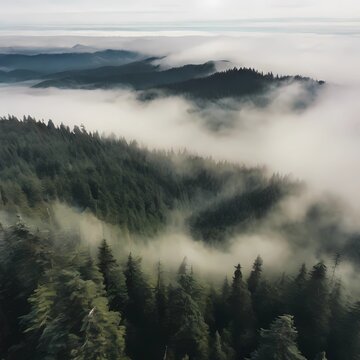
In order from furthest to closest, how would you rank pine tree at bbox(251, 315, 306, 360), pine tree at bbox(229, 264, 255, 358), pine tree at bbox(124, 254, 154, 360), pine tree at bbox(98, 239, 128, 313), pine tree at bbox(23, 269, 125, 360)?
pine tree at bbox(229, 264, 255, 358) → pine tree at bbox(98, 239, 128, 313) → pine tree at bbox(124, 254, 154, 360) → pine tree at bbox(251, 315, 306, 360) → pine tree at bbox(23, 269, 125, 360)

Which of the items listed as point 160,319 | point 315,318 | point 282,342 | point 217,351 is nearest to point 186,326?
point 217,351

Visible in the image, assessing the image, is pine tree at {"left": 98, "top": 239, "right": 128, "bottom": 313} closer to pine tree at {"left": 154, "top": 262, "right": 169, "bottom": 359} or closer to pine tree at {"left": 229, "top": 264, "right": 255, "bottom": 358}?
pine tree at {"left": 154, "top": 262, "right": 169, "bottom": 359}

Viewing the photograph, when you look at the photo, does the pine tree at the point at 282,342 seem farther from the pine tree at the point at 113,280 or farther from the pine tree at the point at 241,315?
the pine tree at the point at 113,280

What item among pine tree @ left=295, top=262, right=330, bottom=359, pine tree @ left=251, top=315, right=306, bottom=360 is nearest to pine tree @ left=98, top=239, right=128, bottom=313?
pine tree @ left=251, top=315, right=306, bottom=360

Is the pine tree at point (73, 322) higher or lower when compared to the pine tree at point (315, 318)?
higher

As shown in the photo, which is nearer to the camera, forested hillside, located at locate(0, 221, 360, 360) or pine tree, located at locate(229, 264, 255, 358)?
forested hillside, located at locate(0, 221, 360, 360)

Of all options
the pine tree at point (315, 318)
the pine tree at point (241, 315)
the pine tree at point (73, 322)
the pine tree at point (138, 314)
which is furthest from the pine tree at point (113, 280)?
the pine tree at point (315, 318)

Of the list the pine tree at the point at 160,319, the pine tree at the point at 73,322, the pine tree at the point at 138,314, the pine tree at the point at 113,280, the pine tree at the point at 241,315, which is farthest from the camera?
the pine tree at the point at 241,315

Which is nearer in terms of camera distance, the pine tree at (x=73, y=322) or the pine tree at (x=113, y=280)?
the pine tree at (x=73, y=322)

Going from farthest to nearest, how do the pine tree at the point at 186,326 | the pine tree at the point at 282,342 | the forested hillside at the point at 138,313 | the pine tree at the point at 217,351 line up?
the pine tree at the point at 217,351
the pine tree at the point at 186,326
the forested hillside at the point at 138,313
the pine tree at the point at 282,342

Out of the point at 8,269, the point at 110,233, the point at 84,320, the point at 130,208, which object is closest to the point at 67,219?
the point at 110,233

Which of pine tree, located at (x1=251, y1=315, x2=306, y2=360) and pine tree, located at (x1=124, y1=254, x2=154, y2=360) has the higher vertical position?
pine tree, located at (x1=251, y1=315, x2=306, y2=360)

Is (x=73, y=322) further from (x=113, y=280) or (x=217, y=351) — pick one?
(x=217, y=351)
